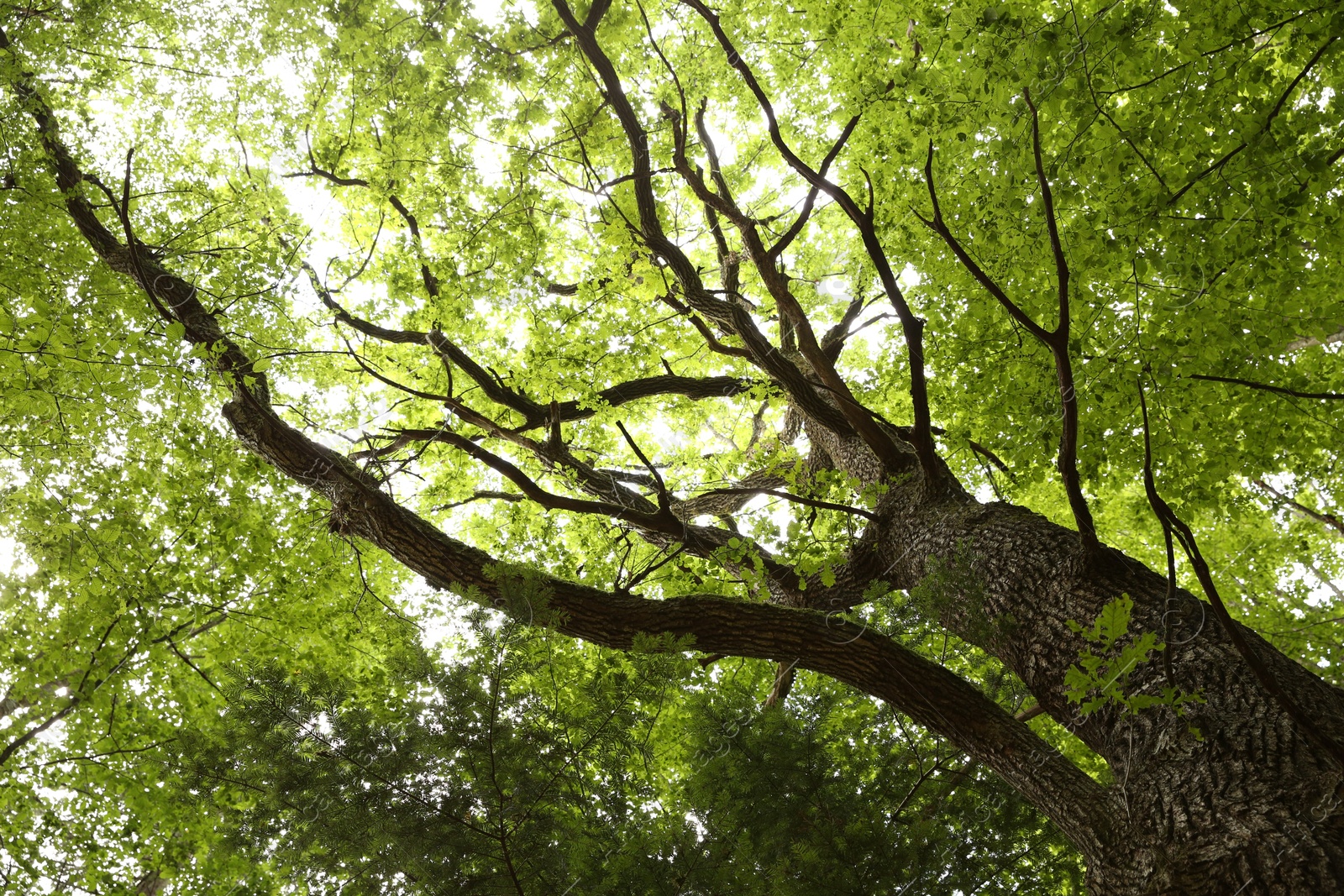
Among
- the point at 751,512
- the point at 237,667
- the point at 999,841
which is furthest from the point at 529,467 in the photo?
the point at 999,841

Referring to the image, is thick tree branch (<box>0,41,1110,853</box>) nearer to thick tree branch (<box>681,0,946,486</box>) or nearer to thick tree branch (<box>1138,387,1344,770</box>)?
thick tree branch (<box>1138,387,1344,770</box>)

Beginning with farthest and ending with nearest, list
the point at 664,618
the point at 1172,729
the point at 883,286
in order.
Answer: the point at 883,286 → the point at 664,618 → the point at 1172,729

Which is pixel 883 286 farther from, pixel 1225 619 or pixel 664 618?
pixel 1225 619

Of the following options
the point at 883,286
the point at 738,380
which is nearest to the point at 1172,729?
the point at 883,286

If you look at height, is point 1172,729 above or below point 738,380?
below

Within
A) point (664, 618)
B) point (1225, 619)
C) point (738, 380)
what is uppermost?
point (738, 380)

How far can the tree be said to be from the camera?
2754 mm

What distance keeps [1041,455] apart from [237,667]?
4487mm

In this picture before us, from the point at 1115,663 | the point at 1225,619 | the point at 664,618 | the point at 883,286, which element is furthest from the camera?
the point at 883,286

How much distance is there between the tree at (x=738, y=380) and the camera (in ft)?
9.04

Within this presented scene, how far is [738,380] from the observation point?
7.31 meters

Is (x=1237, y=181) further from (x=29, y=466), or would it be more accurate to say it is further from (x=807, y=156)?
(x=29, y=466)

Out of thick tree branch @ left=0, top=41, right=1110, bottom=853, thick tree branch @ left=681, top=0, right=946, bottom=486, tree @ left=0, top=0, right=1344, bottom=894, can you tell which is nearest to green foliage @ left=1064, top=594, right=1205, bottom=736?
tree @ left=0, top=0, right=1344, bottom=894

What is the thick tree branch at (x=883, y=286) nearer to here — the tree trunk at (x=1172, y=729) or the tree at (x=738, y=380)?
the tree at (x=738, y=380)
